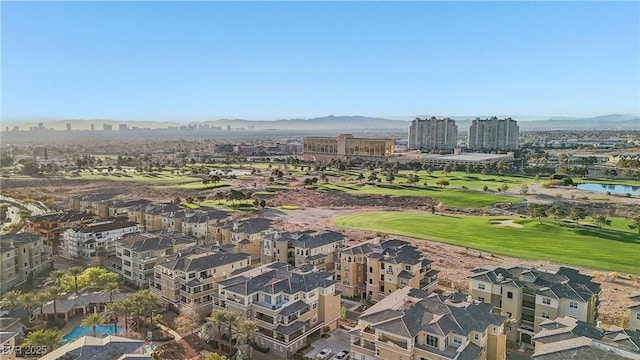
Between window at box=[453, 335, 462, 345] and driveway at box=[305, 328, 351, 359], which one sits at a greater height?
window at box=[453, 335, 462, 345]

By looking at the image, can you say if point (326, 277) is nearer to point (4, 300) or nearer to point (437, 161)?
point (4, 300)

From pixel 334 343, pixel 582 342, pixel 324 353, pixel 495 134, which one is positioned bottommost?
pixel 334 343

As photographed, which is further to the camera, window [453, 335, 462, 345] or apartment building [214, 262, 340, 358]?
apartment building [214, 262, 340, 358]

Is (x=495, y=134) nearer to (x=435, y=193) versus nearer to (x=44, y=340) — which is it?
(x=435, y=193)

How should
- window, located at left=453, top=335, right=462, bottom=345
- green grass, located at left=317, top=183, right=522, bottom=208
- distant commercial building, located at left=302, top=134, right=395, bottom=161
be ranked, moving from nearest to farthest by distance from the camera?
window, located at left=453, top=335, right=462, bottom=345 < green grass, located at left=317, top=183, right=522, bottom=208 < distant commercial building, located at left=302, top=134, right=395, bottom=161

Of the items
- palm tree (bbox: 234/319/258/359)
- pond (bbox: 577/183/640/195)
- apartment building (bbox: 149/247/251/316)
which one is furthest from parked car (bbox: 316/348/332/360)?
Result: pond (bbox: 577/183/640/195)

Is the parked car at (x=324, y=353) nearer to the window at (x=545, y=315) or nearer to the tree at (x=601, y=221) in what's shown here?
the window at (x=545, y=315)

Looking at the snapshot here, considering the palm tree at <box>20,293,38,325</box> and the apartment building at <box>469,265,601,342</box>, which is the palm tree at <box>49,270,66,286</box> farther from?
the apartment building at <box>469,265,601,342</box>

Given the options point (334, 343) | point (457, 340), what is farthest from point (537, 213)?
point (457, 340)
